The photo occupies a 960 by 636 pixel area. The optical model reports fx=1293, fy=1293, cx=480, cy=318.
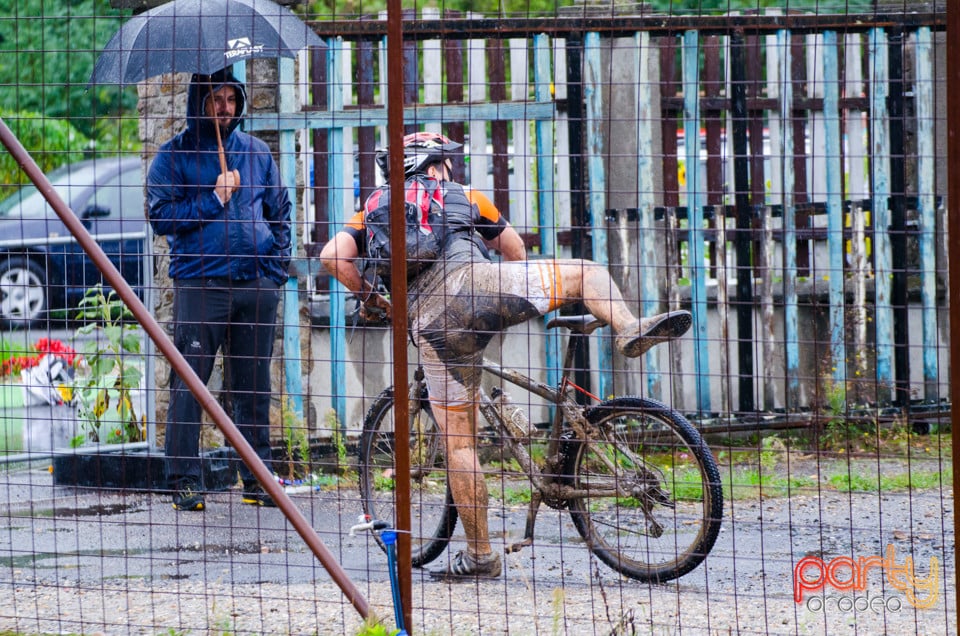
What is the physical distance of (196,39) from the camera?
5.94 metres

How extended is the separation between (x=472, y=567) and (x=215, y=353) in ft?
6.78

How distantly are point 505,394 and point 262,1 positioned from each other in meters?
2.29

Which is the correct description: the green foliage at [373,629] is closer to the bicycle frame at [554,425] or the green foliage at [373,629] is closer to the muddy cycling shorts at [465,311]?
the muddy cycling shorts at [465,311]

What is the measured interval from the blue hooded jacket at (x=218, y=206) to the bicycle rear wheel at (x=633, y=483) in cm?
195

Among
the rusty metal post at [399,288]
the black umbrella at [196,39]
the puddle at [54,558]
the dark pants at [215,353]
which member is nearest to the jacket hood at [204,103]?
the black umbrella at [196,39]

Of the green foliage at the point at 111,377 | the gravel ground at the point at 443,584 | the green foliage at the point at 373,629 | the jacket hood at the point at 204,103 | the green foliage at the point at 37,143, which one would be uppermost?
the green foliage at the point at 37,143

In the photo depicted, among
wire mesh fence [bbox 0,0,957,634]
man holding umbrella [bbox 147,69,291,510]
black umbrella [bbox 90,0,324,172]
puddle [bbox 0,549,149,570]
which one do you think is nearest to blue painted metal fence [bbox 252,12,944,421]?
wire mesh fence [bbox 0,0,957,634]

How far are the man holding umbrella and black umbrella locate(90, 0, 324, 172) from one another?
0.99 feet

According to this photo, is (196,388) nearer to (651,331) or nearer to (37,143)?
(651,331)

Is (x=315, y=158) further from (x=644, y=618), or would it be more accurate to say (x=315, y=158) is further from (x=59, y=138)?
(x=59, y=138)

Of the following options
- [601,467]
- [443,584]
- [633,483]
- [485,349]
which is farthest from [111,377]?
[633,483]

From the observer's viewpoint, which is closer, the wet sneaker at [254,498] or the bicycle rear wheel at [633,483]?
the bicycle rear wheel at [633,483]

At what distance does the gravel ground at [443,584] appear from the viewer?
15.4ft

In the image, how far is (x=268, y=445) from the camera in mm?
6578
